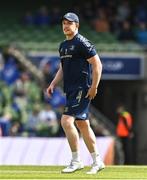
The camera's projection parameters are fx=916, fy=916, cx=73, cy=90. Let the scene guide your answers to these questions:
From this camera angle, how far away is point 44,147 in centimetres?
1808

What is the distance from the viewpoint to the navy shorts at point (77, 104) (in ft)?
37.6

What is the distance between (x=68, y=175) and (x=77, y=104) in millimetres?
928

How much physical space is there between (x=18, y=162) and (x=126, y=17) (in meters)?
12.5

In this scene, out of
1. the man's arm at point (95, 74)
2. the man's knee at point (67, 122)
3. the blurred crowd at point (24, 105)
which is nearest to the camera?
the man's arm at point (95, 74)

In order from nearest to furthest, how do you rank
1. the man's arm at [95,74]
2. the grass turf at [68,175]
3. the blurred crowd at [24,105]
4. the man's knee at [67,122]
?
the grass turf at [68,175] → the man's arm at [95,74] → the man's knee at [67,122] → the blurred crowd at [24,105]

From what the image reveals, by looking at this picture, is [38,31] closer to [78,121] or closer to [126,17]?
[126,17]

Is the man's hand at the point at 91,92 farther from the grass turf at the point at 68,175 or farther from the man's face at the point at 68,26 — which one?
the grass turf at the point at 68,175

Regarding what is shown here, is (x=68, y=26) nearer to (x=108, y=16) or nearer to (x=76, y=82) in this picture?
(x=76, y=82)

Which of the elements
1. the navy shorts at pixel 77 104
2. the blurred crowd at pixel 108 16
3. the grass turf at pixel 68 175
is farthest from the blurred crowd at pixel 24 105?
the navy shorts at pixel 77 104

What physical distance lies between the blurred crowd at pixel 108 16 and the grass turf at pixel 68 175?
50.9 ft

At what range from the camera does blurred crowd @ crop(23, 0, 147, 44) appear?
91.8 ft

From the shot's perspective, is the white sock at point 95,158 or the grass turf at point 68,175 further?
the white sock at point 95,158

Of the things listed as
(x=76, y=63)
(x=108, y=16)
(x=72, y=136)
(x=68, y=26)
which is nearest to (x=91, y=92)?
(x=76, y=63)

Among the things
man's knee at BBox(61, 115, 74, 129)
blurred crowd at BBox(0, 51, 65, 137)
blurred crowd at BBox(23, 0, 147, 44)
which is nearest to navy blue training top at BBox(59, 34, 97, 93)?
man's knee at BBox(61, 115, 74, 129)
